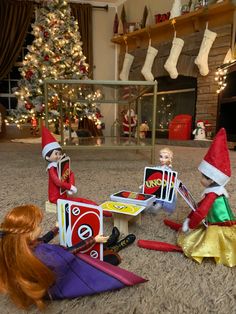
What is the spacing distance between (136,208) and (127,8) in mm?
4190

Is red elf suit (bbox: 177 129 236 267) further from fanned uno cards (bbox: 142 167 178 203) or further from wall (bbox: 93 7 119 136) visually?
wall (bbox: 93 7 119 136)

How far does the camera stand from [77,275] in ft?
1.55

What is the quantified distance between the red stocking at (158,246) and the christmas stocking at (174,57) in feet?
9.94

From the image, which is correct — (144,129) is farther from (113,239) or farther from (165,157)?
(113,239)

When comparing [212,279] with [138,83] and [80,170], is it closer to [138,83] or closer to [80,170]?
[80,170]

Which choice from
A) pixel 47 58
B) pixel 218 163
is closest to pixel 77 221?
pixel 218 163

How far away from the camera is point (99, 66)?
4.36m

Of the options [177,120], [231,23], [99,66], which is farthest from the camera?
[99,66]

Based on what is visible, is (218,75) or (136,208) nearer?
(136,208)

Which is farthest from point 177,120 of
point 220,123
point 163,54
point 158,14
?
point 158,14

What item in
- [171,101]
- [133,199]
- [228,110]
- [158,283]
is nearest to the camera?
[158,283]

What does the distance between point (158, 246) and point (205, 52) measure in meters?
2.85

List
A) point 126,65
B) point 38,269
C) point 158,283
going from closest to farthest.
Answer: point 38,269
point 158,283
point 126,65

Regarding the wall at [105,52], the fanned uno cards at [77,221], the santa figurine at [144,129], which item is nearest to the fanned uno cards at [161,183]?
the fanned uno cards at [77,221]
